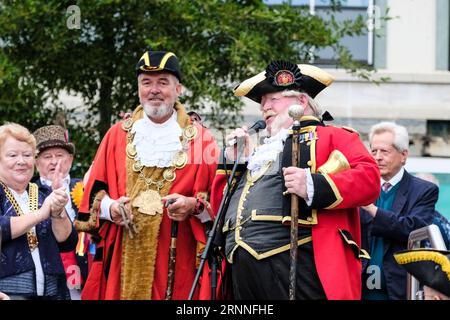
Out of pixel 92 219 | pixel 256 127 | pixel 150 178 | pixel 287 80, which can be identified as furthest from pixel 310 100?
pixel 92 219

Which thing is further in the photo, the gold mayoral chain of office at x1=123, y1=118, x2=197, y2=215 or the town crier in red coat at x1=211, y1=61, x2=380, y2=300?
the gold mayoral chain of office at x1=123, y1=118, x2=197, y2=215

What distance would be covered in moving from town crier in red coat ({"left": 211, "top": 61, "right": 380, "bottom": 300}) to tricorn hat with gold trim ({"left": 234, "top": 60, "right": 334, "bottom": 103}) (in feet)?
0.04

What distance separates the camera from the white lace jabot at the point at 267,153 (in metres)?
7.11

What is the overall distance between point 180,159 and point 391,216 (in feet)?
4.41

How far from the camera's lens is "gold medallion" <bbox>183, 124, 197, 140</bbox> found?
7.98 metres

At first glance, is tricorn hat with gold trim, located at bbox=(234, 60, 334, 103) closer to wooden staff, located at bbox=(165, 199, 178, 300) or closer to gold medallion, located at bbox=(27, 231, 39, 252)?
wooden staff, located at bbox=(165, 199, 178, 300)

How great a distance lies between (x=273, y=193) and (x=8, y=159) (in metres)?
1.72

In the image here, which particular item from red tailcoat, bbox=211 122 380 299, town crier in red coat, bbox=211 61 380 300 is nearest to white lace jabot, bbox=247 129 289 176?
town crier in red coat, bbox=211 61 380 300

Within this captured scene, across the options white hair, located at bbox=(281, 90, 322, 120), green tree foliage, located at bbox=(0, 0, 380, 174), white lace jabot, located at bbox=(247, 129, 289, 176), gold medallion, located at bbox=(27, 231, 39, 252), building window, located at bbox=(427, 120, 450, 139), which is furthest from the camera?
building window, located at bbox=(427, 120, 450, 139)

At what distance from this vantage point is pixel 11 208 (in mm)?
7602

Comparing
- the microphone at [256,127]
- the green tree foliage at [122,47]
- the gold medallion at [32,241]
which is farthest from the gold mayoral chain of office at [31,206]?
the green tree foliage at [122,47]

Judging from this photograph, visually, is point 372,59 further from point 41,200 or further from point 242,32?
point 41,200

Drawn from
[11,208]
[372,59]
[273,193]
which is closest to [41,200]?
[11,208]

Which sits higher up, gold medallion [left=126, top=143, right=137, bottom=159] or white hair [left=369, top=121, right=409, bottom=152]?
white hair [left=369, top=121, right=409, bottom=152]
